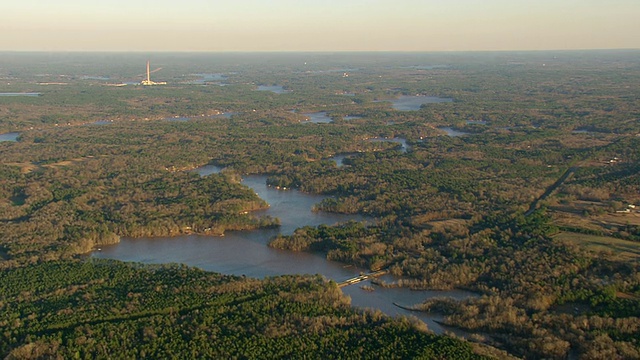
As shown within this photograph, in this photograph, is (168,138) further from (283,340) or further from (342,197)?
(283,340)

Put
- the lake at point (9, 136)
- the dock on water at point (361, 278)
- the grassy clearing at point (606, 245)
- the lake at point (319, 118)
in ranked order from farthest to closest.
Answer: the lake at point (319, 118)
the lake at point (9, 136)
the grassy clearing at point (606, 245)
the dock on water at point (361, 278)

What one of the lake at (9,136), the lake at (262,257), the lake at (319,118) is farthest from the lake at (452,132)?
the lake at (9,136)

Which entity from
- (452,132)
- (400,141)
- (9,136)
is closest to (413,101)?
(452,132)

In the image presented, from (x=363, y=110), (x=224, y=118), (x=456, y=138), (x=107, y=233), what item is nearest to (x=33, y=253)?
(x=107, y=233)

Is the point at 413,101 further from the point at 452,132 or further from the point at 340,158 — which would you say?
the point at 340,158

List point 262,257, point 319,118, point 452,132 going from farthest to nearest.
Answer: point 319,118, point 452,132, point 262,257

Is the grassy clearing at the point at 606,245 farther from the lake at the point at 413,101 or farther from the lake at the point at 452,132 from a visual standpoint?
the lake at the point at 413,101
